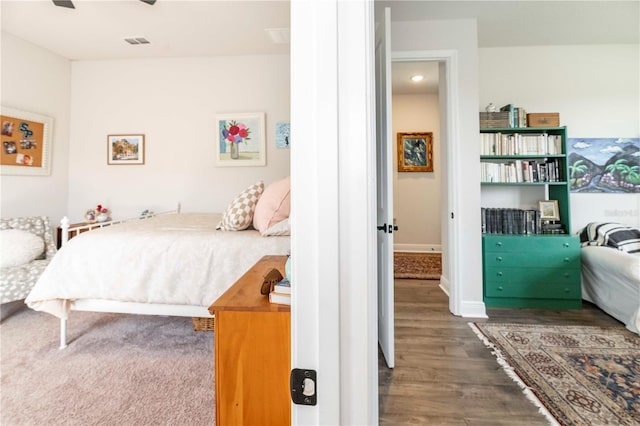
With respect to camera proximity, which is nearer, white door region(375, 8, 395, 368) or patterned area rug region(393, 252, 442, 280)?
white door region(375, 8, 395, 368)

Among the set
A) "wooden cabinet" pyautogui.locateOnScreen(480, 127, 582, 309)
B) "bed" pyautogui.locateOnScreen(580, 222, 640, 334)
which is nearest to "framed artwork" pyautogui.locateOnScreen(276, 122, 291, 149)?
"wooden cabinet" pyautogui.locateOnScreen(480, 127, 582, 309)

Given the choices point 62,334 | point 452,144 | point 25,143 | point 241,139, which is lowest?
point 62,334

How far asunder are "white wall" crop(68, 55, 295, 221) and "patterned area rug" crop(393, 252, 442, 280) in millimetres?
1997

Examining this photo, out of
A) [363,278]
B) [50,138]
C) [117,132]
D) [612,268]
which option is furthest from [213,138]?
[612,268]

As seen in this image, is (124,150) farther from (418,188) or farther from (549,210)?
(549,210)

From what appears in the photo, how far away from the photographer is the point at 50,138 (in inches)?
126

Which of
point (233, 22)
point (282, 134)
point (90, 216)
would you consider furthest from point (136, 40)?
point (90, 216)

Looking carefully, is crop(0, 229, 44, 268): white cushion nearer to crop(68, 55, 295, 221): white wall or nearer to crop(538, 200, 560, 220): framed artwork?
crop(68, 55, 295, 221): white wall

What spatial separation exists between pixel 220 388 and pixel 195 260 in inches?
36.4

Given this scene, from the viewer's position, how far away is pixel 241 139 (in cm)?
336

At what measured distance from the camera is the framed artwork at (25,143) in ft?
9.21

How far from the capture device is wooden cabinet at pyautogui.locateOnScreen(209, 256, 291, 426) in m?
0.86

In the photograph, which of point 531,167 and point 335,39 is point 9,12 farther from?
point 531,167

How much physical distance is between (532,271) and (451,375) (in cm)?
154
